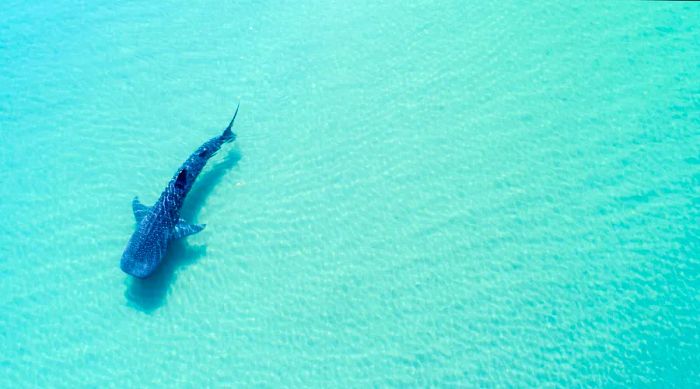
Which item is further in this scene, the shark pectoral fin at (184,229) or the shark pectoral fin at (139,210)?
the shark pectoral fin at (139,210)

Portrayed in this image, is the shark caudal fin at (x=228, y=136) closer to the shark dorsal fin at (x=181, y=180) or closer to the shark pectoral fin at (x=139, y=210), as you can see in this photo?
the shark dorsal fin at (x=181, y=180)

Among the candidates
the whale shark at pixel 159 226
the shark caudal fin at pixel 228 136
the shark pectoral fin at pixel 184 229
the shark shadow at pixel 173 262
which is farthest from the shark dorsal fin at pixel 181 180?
the shark caudal fin at pixel 228 136

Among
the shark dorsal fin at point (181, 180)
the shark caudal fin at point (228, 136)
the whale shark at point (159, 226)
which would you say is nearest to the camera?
the whale shark at point (159, 226)

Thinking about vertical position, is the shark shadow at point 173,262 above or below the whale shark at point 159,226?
below

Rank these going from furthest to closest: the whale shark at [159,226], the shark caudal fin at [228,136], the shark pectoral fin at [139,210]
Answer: the shark caudal fin at [228,136]
the shark pectoral fin at [139,210]
the whale shark at [159,226]

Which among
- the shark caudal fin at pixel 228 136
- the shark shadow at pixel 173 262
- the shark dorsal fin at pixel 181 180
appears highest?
the shark caudal fin at pixel 228 136

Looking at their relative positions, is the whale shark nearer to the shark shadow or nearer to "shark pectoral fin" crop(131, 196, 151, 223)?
"shark pectoral fin" crop(131, 196, 151, 223)

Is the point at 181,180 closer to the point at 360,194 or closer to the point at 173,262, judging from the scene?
the point at 173,262

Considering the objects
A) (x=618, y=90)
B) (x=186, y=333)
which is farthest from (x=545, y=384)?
(x=618, y=90)

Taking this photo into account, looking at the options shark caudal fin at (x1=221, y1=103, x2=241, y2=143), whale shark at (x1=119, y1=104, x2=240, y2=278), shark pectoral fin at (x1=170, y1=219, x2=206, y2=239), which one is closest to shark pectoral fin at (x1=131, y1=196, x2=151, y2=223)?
whale shark at (x1=119, y1=104, x2=240, y2=278)
